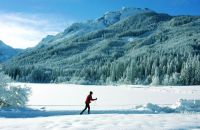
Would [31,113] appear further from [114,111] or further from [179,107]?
[179,107]

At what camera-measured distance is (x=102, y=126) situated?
18.8m

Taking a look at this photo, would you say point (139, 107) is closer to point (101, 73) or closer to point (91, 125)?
point (91, 125)

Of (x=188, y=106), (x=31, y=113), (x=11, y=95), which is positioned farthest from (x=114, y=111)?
(x=11, y=95)

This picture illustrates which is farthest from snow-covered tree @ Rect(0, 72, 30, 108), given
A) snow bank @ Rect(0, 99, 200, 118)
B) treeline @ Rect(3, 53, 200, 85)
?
treeline @ Rect(3, 53, 200, 85)

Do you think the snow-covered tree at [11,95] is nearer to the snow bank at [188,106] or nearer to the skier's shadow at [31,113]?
the skier's shadow at [31,113]

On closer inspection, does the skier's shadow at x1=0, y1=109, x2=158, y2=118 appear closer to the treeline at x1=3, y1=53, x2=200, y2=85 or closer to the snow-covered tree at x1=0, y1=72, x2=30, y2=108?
the snow-covered tree at x1=0, y1=72, x2=30, y2=108

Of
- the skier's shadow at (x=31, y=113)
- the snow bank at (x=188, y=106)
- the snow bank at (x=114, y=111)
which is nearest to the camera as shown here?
the skier's shadow at (x=31, y=113)

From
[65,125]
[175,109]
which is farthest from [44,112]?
[65,125]

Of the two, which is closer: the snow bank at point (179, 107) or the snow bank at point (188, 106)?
the snow bank at point (179, 107)

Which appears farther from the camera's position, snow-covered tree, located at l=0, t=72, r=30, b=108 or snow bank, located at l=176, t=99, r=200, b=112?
snow bank, located at l=176, t=99, r=200, b=112

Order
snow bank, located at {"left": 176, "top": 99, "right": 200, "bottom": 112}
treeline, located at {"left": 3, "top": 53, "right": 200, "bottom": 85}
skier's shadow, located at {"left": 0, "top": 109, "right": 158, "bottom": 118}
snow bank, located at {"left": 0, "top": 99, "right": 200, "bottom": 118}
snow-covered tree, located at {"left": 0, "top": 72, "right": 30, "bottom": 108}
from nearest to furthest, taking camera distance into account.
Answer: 1. skier's shadow, located at {"left": 0, "top": 109, "right": 158, "bottom": 118}
2. snow bank, located at {"left": 0, "top": 99, "right": 200, "bottom": 118}
3. snow-covered tree, located at {"left": 0, "top": 72, "right": 30, "bottom": 108}
4. snow bank, located at {"left": 176, "top": 99, "right": 200, "bottom": 112}
5. treeline, located at {"left": 3, "top": 53, "right": 200, "bottom": 85}

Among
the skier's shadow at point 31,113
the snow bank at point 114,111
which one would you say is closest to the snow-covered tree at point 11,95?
the snow bank at point 114,111

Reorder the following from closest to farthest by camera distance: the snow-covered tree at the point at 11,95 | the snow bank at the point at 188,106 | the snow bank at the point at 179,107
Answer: the snow bank at the point at 179,107, the snow-covered tree at the point at 11,95, the snow bank at the point at 188,106

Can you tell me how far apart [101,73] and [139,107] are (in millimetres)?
144219
